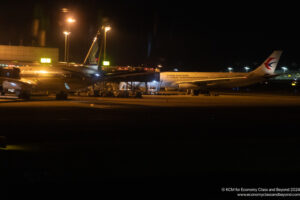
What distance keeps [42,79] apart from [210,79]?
37.7 metres

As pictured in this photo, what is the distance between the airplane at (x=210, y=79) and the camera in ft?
233

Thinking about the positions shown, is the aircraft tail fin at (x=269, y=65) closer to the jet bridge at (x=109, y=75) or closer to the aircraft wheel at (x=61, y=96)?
the jet bridge at (x=109, y=75)

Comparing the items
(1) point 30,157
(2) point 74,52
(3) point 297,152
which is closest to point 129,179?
(1) point 30,157

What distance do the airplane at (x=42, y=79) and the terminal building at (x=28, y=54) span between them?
78.4 ft

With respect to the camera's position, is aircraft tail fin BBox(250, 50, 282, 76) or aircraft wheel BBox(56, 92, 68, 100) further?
aircraft tail fin BBox(250, 50, 282, 76)

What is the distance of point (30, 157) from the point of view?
1215 centimetres

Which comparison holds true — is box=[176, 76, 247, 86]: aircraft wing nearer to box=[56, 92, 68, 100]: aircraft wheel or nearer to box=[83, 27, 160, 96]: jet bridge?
box=[83, 27, 160, 96]: jet bridge

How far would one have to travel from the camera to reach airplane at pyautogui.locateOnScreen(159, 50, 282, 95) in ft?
233

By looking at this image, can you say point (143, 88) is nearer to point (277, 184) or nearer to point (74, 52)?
→ point (74, 52)

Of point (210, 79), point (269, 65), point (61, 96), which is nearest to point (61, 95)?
point (61, 96)

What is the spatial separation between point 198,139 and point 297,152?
421cm

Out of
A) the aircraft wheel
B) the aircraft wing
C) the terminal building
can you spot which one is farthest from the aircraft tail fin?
the aircraft wheel

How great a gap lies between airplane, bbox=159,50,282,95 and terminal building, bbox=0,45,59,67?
20038mm

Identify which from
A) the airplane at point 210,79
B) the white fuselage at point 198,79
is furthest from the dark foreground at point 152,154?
the white fuselage at point 198,79
